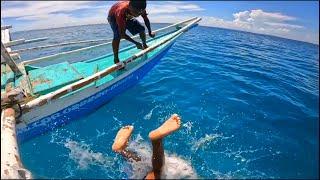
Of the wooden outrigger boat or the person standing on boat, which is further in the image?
the person standing on boat

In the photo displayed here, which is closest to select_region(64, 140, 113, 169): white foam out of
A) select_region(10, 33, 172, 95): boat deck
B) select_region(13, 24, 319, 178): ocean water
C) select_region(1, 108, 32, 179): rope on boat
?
select_region(13, 24, 319, 178): ocean water

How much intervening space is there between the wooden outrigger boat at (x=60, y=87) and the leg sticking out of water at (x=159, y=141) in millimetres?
2288

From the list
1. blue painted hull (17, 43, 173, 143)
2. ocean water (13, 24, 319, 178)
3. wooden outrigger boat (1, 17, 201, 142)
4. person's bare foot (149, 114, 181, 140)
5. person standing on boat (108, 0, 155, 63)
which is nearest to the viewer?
person's bare foot (149, 114, 181, 140)

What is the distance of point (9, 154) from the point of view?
3607mm

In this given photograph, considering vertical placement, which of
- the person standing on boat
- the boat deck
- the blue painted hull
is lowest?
the blue painted hull

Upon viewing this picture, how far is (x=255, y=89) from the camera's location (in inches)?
427

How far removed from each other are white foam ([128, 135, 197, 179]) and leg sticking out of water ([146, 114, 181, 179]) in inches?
9.3

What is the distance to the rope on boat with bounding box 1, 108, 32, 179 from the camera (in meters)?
3.18

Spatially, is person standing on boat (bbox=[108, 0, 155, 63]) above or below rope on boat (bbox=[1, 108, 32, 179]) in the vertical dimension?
above

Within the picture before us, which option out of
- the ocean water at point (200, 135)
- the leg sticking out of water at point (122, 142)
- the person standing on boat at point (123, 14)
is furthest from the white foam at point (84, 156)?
the person standing on boat at point (123, 14)

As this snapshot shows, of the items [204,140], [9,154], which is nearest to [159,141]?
[9,154]

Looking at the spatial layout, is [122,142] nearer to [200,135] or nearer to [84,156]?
[84,156]

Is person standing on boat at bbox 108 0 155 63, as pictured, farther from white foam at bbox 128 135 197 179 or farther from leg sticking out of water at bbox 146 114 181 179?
leg sticking out of water at bbox 146 114 181 179

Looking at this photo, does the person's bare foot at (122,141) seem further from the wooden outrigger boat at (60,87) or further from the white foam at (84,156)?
the wooden outrigger boat at (60,87)
